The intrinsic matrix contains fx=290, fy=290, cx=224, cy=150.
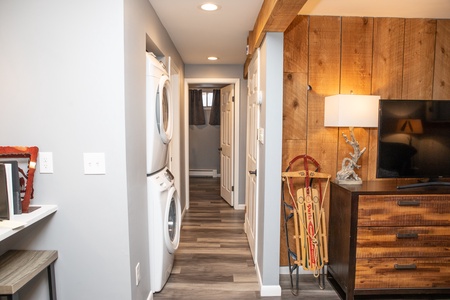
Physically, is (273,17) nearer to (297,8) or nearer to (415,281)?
(297,8)

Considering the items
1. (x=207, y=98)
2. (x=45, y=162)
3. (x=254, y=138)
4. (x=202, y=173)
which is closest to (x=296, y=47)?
(x=254, y=138)

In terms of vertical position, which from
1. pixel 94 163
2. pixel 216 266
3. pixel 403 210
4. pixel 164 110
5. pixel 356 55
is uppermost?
pixel 356 55

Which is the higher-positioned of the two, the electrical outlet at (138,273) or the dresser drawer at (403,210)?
the dresser drawer at (403,210)

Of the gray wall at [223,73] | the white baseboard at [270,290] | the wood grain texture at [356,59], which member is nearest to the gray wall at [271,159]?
the white baseboard at [270,290]

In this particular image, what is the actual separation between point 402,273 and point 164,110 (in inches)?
91.6

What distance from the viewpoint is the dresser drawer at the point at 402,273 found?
2240 millimetres

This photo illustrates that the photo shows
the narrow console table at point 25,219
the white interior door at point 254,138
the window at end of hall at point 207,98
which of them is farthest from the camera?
the window at end of hall at point 207,98

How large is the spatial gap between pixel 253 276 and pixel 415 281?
1315 millimetres

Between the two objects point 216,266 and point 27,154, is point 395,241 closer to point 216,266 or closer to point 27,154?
point 216,266

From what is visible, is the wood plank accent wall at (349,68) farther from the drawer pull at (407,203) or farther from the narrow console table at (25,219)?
the narrow console table at (25,219)

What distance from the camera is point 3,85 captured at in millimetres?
1704

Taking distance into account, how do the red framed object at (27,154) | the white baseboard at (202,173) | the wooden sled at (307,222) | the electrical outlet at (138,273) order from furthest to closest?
the white baseboard at (202,173)
the wooden sled at (307,222)
the electrical outlet at (138,273)
the red framed object at (27,154)

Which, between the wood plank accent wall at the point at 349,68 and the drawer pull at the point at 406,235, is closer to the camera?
the drawer pull at the point at 406,235

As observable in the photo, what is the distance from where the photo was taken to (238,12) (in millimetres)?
2439
